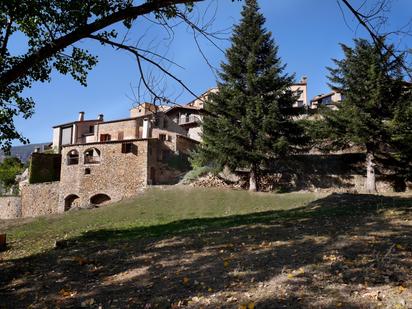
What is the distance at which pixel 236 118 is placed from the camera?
30.5 m

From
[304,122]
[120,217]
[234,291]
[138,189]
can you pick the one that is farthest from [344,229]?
[138,189]

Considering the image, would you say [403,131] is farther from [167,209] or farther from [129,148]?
[129,148]

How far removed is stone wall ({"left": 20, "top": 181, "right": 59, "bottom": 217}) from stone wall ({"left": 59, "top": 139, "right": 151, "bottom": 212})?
126cm

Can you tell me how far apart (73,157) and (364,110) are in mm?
29629

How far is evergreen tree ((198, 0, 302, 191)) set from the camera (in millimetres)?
28312

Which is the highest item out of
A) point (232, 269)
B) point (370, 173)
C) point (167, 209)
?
point (370, 173)

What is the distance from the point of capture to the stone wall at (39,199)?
40594 mm

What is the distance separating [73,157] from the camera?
41.3 meters

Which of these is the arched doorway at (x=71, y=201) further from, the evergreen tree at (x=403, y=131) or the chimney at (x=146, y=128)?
the evergreen tree at (x=403, y=131)

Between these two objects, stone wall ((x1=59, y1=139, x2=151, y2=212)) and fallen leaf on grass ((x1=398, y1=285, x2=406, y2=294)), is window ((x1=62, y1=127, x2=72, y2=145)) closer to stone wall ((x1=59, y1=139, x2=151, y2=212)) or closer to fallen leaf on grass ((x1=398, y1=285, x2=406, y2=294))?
stone wall ((x1=59, y1=139, x2=151, y2=212))

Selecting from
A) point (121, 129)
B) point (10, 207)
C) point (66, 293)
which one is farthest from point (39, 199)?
point (66, 293)

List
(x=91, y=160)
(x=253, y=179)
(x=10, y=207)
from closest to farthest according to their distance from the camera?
(x=253, y=179) < (x=91, y=160) < (x=10, y=207)

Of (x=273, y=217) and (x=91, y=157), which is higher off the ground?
(x=91, y=157)

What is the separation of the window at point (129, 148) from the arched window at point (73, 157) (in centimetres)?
663
